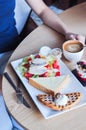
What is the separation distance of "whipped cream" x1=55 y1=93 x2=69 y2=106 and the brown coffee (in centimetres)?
23

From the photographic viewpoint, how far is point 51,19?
1.25 meters

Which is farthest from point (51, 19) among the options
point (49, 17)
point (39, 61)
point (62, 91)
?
point (62, 91)

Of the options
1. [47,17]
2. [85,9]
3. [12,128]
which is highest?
[47,17]

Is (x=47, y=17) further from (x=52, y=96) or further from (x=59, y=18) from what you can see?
(x=52, y=96)

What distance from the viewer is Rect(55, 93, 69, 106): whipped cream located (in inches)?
31.1

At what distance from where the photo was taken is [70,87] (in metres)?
0.87

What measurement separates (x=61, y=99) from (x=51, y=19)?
1.80 feet

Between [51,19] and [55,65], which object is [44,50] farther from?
[51,19]

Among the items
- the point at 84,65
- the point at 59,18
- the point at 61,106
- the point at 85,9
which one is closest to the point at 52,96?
the point at 61,106

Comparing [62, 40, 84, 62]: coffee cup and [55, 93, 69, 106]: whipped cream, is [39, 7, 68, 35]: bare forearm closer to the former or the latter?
[62, 40, 84, 62]: coffee cup

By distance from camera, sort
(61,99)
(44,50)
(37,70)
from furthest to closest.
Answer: (44,50), (37,70), (61,99)

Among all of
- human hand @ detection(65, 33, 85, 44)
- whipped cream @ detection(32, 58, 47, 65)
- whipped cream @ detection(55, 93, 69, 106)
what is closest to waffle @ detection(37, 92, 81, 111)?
whipped cream @ detection(55, 93, 69, 106)

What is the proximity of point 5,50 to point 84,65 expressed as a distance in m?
0.60

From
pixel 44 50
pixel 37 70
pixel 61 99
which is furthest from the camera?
pixel 44 50
